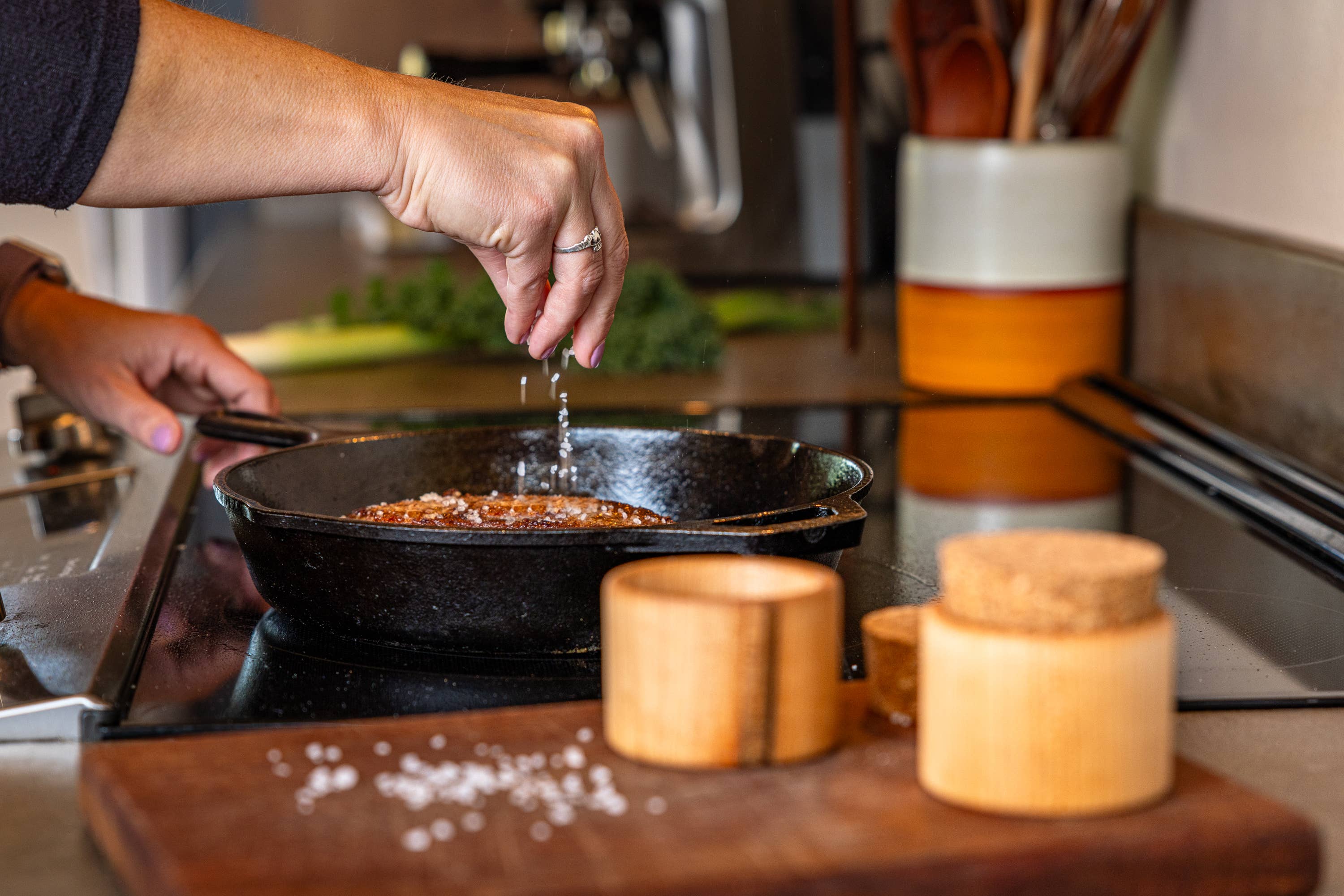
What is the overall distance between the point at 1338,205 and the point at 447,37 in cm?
356

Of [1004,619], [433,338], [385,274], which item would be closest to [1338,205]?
[1004,619]

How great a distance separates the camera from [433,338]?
6.00 feet

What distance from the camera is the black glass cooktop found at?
2.30 ft

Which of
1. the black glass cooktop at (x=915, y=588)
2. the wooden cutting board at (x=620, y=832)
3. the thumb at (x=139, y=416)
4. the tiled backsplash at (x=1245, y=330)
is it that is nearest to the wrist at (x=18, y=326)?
the thumb at (x=139, y=416)

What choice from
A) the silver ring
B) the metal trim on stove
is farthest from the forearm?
the metal trim on stove

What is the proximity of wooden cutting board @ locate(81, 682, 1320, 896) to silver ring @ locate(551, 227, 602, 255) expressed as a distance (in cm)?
35

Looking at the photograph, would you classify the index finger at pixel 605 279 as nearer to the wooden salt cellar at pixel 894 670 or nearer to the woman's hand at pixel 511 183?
the woman's hand at pixel 511 183

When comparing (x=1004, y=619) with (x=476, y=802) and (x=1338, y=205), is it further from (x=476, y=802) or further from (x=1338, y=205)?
(x=1338, y=205)

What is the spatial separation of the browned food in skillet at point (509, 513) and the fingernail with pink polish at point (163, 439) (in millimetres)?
306

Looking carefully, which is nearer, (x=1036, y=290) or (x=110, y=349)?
(x=110, y=349)

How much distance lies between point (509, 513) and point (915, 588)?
0.25 m

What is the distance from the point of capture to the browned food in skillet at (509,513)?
2.69 ft

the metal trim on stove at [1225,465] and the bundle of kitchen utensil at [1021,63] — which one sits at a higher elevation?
the bundle of kitchen utensil at [1021,63]

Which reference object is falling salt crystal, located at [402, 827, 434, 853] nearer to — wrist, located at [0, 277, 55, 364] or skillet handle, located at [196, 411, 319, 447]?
skillet handle, located at [196, 411, 319, 447]
